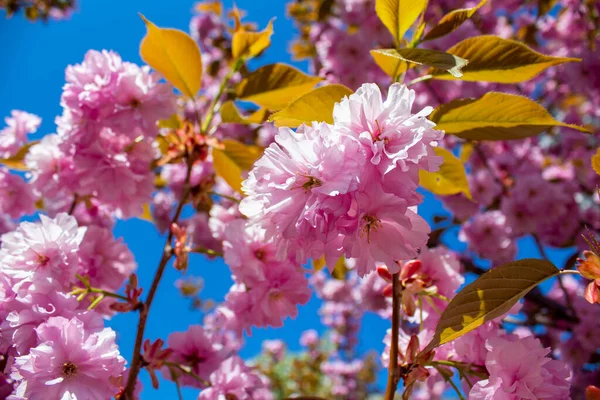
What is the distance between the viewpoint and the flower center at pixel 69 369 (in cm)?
89

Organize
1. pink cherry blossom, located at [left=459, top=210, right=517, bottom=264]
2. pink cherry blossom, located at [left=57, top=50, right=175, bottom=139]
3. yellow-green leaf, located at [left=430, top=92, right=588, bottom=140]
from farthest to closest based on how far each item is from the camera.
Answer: pink cherry blossom, located at [left=459, top=210, right=517, bottom=264]
pink cherry blossom, located at [left=57, top=50, right=175, bottom=139]
yellow-green leaf, located at [left=430, top=92, right=588, bottom=140]

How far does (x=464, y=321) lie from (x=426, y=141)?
31 cm

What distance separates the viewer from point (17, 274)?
3.33 feet

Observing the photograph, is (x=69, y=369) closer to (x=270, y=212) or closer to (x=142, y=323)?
(x=142, y=323)

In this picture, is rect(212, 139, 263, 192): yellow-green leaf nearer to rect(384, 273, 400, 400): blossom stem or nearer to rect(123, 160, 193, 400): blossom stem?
rect(123, 160, 193, 400): blossom stem

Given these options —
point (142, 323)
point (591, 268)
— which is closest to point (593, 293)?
point (591, 268)

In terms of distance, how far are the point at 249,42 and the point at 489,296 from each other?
46.3 inches

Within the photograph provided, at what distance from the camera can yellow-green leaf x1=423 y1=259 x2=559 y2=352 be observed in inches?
31.0

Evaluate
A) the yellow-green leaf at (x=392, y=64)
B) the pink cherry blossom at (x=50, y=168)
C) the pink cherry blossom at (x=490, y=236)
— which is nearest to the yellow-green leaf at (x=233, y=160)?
the pink cherry blossom at (x=50, y=168)

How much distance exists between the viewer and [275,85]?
1.44 m

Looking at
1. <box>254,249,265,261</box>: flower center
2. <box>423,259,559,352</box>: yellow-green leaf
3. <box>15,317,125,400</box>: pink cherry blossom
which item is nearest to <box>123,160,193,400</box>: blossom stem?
<box>15,317,125,400</box>: pink cherry blossom

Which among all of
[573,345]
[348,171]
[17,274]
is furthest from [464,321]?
[573,345]

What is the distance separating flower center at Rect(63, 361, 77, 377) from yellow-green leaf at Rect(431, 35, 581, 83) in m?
0.99

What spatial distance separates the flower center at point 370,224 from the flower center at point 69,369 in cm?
60
